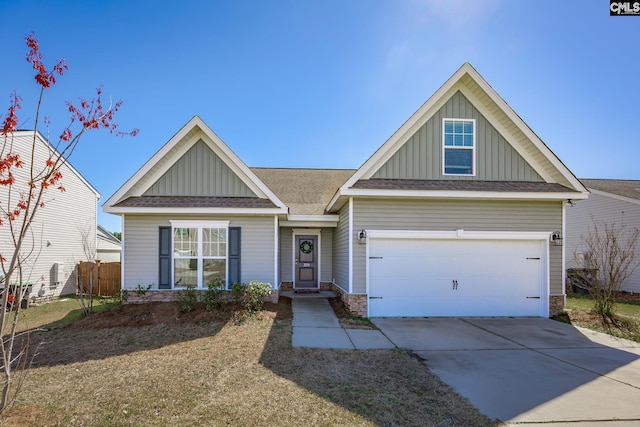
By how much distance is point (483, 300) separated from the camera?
33.2 ft

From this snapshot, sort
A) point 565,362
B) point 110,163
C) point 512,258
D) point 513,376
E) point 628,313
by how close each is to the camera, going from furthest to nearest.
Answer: point 110,163 < point 628,313 < point 512,258 < point 565,362 < point 513,376

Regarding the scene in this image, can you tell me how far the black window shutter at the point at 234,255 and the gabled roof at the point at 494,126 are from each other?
3.32m

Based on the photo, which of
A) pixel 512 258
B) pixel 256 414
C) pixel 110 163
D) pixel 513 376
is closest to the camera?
pixel 256 414

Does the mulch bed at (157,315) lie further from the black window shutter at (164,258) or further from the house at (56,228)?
the house at (56,228)

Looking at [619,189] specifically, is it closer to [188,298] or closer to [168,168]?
[188,298]

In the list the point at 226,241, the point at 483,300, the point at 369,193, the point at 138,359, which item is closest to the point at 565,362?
the point at 483,300

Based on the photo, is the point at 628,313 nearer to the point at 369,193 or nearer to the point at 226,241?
the point at 369,193

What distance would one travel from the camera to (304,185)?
54.0 ft

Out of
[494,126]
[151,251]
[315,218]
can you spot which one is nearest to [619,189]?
[494,126]

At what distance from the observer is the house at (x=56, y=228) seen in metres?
13.8

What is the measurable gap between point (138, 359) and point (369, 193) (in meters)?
6.43

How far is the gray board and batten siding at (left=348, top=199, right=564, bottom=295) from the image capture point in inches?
388

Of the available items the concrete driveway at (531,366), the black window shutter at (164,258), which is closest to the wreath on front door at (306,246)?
the black window shutter at (164,258)

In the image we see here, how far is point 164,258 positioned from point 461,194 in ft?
28.7
